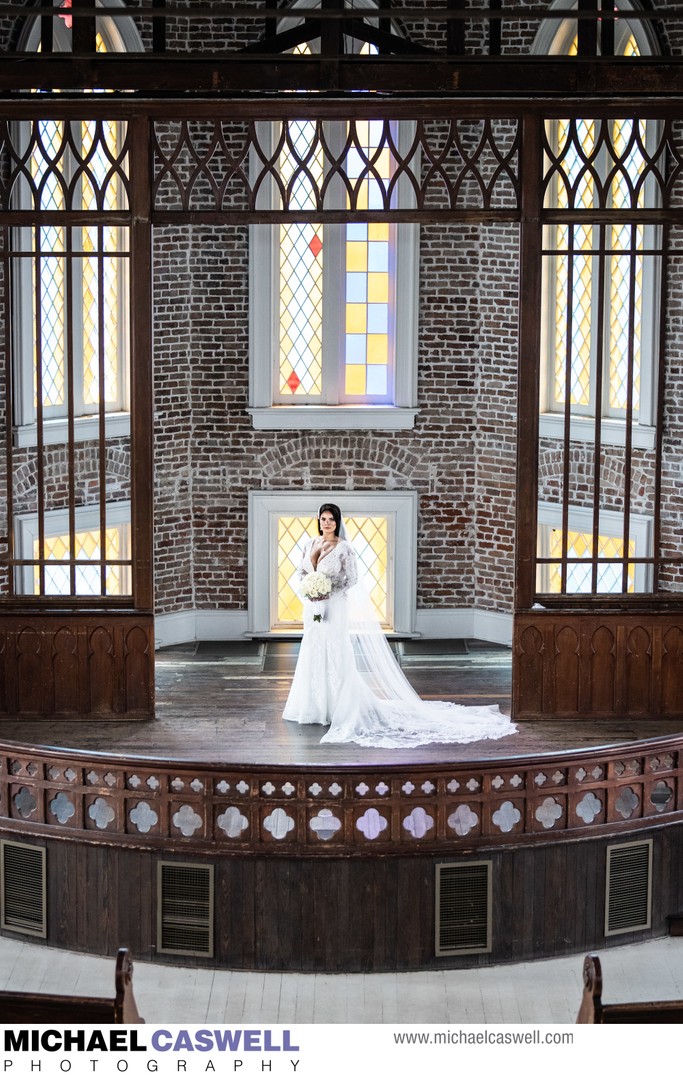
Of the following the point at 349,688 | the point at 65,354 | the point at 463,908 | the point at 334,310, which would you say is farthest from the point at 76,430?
the point at 463,908

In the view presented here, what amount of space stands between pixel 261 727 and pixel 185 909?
2.28 metres

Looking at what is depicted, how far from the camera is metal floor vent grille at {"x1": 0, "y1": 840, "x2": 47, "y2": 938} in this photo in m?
10.2

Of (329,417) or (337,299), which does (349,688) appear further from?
(337,299)

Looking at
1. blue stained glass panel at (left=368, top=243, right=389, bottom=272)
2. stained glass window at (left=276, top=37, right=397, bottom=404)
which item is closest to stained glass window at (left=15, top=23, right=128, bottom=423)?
stained glass window at (left=276, top=37, right=397, bottom=404)

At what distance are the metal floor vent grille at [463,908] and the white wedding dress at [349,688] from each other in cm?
194

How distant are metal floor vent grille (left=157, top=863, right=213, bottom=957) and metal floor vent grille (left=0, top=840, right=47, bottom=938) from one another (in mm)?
750

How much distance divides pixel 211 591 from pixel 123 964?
25.5 feet

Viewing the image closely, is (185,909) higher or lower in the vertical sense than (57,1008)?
lower

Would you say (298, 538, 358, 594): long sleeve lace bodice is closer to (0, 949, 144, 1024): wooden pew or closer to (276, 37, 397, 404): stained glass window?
(276, 37, 397, 404): stained glass window

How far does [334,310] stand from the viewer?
1480cm

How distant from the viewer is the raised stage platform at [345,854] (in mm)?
9914

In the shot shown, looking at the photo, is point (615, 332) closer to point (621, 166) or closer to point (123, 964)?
point (621, 166)

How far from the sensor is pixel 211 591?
1514cm

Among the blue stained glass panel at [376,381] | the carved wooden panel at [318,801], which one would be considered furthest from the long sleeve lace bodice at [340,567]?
the blue stained glass panel at [376,381]
